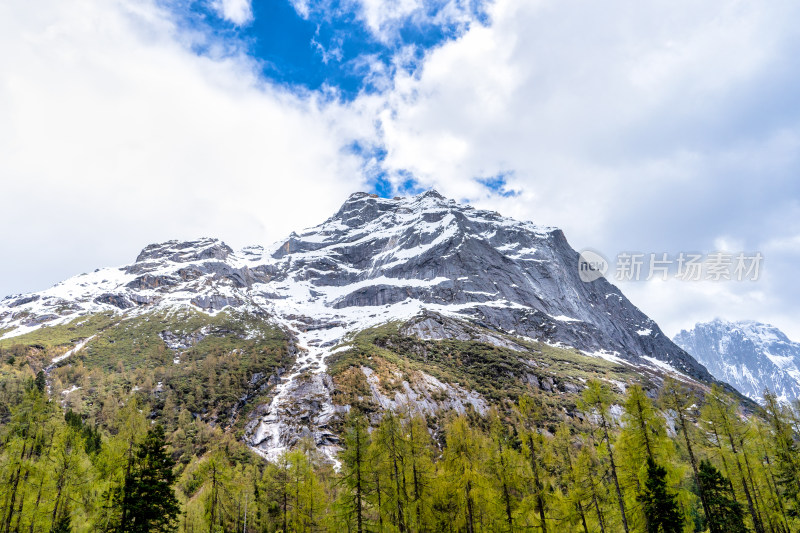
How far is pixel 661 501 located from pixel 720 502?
444 inches

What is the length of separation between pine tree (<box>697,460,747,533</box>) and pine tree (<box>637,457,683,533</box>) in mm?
7773

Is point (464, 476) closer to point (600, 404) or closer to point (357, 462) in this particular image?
point (357, 462)

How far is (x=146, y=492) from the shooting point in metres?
29.8

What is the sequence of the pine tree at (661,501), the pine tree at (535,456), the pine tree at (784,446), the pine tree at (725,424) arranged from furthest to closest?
the pine tree at (784,446), the pine tree at (725,424), the pine tree at (535,456), the pine tree at (661,501)

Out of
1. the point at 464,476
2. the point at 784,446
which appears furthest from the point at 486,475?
the point at 784,446

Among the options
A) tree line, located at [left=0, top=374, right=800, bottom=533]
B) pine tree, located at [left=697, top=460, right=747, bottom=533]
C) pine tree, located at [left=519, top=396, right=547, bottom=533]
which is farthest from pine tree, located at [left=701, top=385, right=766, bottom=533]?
pine tree, located at [left=519, top=396, right=547, bottom=533]

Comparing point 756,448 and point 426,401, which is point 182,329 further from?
point 756,448

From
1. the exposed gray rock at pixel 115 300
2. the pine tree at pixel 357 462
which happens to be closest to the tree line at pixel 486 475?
the pine tree at pixel 357 462

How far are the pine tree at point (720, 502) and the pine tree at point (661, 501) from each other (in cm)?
777

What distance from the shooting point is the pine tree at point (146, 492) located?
2818cm

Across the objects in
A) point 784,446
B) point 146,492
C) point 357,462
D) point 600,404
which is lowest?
point 146,492

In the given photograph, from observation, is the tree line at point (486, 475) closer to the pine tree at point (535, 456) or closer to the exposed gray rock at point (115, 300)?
the pine tree at point (535, 456)

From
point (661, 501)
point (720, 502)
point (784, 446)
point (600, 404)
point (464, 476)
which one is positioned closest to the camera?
point (661, 501)

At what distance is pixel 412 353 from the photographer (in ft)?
416
